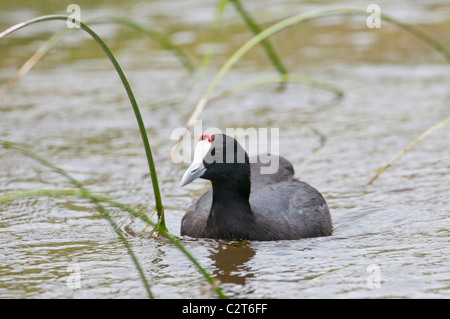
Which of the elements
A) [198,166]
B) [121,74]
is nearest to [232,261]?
[198,166]

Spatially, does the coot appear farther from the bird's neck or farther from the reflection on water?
the reflection on water

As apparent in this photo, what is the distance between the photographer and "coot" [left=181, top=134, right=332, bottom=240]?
17.3 feet

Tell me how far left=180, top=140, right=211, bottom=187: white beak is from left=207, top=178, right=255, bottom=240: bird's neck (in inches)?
9.3

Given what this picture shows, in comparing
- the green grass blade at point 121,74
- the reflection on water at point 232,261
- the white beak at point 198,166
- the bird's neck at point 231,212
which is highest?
the green grass blade at point 121,74

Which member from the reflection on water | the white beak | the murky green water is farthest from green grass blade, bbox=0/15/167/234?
the murky green water

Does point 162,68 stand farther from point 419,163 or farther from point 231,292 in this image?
point 231,292

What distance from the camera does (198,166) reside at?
5.20m

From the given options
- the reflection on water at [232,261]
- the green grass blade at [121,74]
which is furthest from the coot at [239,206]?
the green grass blade at [121,74]

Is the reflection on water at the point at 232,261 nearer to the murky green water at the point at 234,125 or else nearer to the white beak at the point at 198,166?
the murky green water at the point at 234,125

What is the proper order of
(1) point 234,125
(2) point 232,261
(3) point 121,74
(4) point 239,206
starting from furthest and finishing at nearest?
(1) point 234,125 → (4) point 239,206 → (2) point 232,261 → (3) point 121,74

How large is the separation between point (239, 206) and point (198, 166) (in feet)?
1.35

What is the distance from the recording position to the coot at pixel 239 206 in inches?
208

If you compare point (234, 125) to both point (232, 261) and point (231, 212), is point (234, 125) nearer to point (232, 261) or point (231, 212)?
point (231, 212)

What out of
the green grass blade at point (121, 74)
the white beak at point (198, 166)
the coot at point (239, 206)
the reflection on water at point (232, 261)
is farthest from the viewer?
the coot at point (239, 206)
